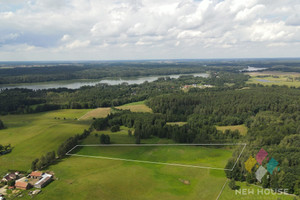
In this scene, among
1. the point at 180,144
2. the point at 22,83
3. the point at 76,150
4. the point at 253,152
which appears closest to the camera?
the point at 253,152

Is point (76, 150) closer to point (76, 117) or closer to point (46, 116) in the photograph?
point (76, 117)

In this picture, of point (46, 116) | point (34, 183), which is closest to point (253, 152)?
point (34, 183)

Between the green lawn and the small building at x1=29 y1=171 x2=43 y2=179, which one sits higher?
the small building at x1=29 y1=171 x2=43 y2=179

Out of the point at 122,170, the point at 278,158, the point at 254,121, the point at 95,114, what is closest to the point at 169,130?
the point at 122,170

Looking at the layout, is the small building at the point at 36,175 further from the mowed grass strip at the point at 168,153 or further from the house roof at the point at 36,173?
the mowed grass strip at the point at 168,153

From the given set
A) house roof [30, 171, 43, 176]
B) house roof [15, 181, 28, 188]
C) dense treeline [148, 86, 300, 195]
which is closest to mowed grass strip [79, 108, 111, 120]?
dense treeline [148, 86, 300, 195]

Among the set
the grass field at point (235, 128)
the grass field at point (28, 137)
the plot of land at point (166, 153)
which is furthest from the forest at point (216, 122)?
the grass field at point (28, 137)

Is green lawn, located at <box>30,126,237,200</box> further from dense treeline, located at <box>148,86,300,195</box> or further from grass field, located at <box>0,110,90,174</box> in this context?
grass field, located at <box>0,110,90,174</box>
